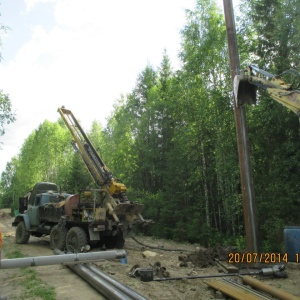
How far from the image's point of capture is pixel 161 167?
Answer: 2336 centimetres

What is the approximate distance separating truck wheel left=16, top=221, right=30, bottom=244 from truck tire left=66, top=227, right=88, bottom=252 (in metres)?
4.23

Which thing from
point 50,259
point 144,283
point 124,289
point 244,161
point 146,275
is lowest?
point 144,283

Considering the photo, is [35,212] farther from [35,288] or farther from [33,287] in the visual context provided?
[35,288]

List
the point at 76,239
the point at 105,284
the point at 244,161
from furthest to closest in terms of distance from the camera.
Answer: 1. the point at 76,239
2. the point at 244,161
3. the point at 105,284

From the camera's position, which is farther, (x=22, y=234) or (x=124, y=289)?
(x=22, y=234)

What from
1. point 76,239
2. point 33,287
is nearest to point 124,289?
point 33,287

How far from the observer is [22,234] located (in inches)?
586

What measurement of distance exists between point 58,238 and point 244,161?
24.8 feet

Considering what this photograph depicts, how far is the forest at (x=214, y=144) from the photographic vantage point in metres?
12.2

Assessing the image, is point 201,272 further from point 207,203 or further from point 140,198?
point 140,198

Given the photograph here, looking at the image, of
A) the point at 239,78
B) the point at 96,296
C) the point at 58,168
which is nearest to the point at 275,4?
the point at 239,78

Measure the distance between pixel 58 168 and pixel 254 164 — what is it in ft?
119

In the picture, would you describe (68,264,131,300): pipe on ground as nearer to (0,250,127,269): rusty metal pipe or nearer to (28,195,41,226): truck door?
(0,250,127,269): rusty metal pipe
